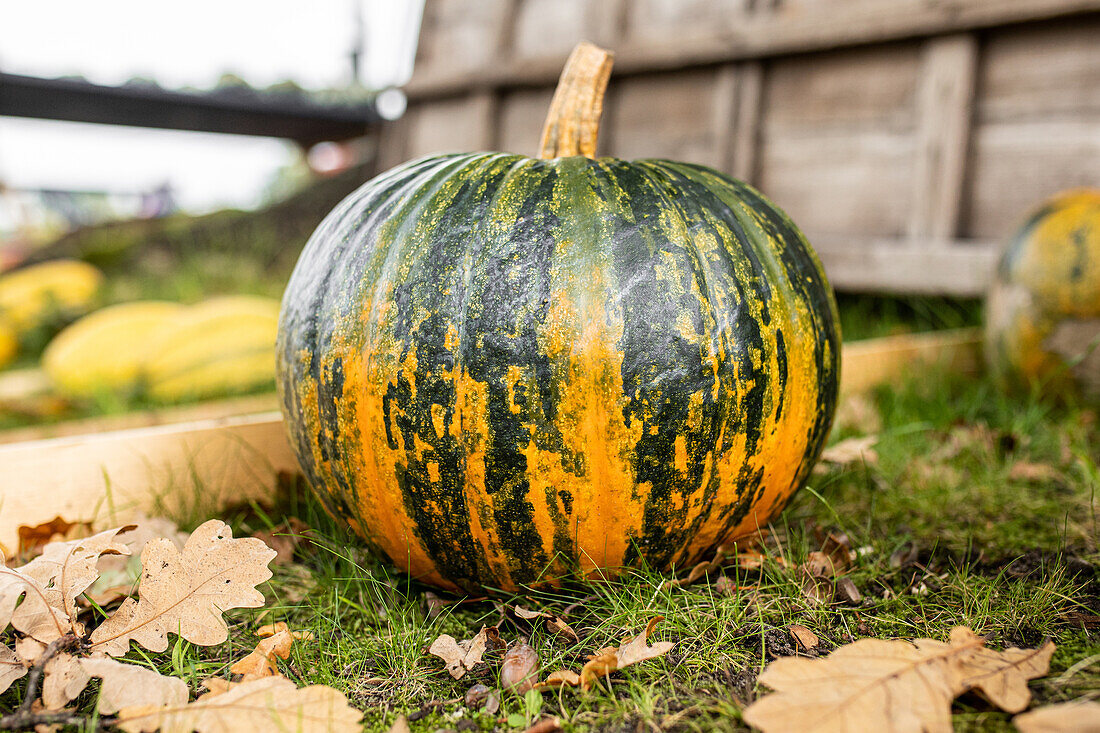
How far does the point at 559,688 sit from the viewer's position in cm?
114

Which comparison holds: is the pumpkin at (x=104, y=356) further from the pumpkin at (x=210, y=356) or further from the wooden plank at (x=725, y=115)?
the wooden plank at (x=725, y=115)

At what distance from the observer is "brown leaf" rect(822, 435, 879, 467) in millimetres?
1922

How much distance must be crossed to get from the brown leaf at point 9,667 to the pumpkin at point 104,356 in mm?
2334

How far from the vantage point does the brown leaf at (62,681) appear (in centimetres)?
106

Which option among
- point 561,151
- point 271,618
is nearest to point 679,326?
point 561,151

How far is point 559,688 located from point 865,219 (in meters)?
3.11

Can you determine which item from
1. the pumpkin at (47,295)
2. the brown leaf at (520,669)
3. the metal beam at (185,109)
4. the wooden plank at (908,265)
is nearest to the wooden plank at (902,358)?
the wooden plank at (908,265)

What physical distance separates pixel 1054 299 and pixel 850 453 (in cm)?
99

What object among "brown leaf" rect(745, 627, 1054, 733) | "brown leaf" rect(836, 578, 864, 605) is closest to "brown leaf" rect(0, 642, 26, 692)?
"brown leaf" rect(745, 627, 1054, 733)

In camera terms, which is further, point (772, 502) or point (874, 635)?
point (772, 502)

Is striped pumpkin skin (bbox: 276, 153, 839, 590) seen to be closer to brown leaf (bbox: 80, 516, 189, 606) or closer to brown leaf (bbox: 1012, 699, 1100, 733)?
brown leaf (bbox: 80, 516, 189, 606)

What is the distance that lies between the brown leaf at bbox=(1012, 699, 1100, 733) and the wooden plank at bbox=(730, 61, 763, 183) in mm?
3321

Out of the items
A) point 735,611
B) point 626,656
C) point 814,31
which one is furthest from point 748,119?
point 626,656

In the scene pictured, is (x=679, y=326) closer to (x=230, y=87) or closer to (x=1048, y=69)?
(x=1048, y=69)
